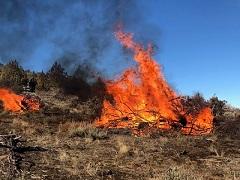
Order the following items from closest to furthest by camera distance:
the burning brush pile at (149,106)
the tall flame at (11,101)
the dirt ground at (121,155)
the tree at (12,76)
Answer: the dirt ground at (121,155), the burning brush pile at (149,106), the tall flame at (11,101), the tree at (12,76)

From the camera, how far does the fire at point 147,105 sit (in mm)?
22719

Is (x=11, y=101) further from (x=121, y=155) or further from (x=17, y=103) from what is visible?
(x=121, y=155)

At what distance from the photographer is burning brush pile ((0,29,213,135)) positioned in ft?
74.3

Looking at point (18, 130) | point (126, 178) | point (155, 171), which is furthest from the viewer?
point (18, 130)

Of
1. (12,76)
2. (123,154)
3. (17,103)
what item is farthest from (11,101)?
(123,154)

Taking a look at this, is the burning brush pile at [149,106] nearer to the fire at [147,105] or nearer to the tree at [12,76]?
the fire at [147,105]

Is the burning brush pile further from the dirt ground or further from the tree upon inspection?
the tree

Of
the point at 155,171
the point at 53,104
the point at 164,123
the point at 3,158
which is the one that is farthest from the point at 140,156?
the point at 53,104

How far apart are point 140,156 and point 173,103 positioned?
7.99m

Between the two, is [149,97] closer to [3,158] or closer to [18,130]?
[18,130]

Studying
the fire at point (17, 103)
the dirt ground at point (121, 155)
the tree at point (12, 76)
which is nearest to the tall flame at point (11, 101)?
the fire at point (17, 103)

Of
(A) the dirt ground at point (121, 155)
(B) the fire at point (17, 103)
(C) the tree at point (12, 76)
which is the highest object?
(C) the tree at point (12, 76)

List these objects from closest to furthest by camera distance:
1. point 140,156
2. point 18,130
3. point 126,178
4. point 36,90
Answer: point 126,178
point 140,156
point 18,130
point 36,90

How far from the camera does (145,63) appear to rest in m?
24.3
